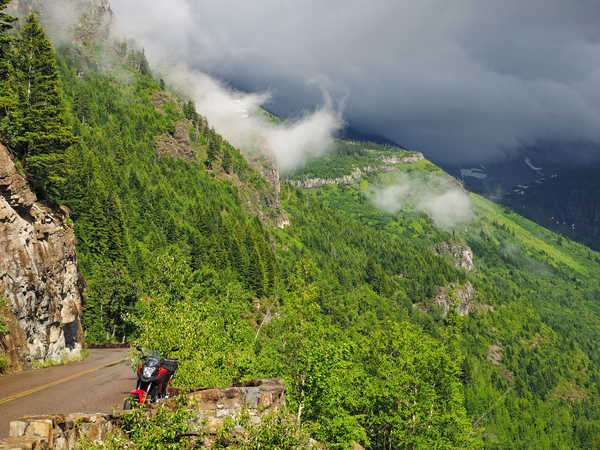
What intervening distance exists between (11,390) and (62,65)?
566 ft

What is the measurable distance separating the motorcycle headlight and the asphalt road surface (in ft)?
5.95

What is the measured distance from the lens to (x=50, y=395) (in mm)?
17984

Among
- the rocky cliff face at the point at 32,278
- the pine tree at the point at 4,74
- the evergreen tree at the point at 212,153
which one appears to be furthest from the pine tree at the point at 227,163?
the rocky cliff face at the point at 32,278

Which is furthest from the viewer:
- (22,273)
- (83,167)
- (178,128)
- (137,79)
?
(137,79)

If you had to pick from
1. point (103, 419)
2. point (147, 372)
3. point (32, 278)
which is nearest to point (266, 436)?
point (103, 419)

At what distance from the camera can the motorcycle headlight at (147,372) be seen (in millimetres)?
13148

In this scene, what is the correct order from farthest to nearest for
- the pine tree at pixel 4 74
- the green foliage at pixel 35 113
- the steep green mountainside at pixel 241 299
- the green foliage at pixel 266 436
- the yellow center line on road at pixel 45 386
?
1. the green foliage at pixel 35 113
2. the steep green mountainside at pixel 241 299
3. the pine tree at pixel 4 74
4. the yellow center line on road at pixel 45 386
5. the green foliage at pixel 266 436

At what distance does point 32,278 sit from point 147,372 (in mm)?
22050

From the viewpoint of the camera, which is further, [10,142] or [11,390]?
[10,142]

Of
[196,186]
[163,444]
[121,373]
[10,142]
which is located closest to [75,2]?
[196,186]

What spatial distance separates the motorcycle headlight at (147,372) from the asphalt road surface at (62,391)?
181cm

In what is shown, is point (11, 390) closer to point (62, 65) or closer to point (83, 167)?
point (83, 167)

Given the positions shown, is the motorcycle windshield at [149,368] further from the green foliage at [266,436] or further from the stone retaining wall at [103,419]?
the green foliage at [266,436]

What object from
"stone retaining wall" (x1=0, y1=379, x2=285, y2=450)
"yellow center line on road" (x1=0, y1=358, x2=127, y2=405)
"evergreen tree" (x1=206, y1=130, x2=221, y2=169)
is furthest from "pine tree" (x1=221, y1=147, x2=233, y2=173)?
"stone retaining wall" (x1=0, y1=379, x2=285, y2=450)
